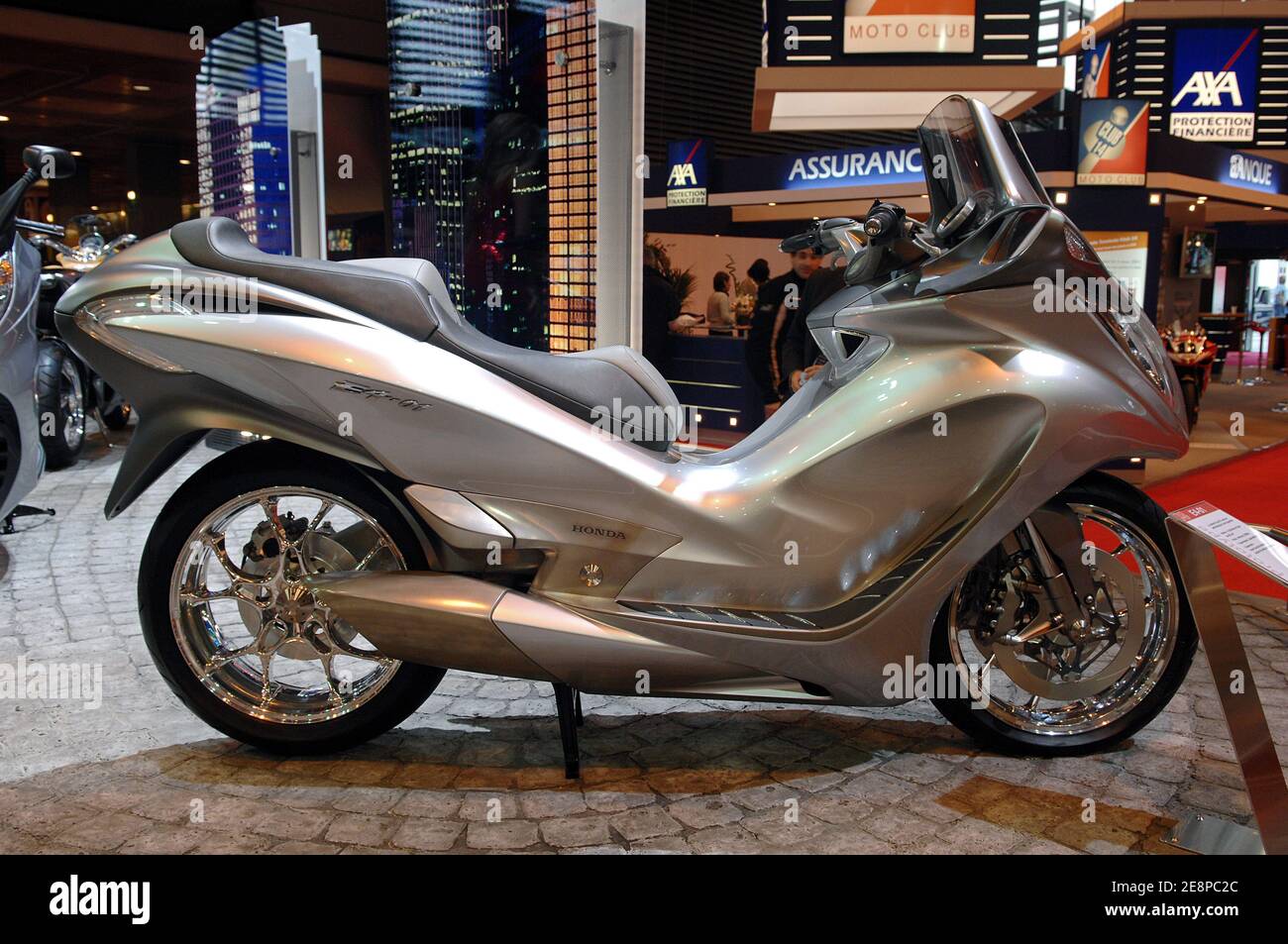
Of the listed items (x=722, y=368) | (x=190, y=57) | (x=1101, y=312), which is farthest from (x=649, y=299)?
(x=1101, y=312)

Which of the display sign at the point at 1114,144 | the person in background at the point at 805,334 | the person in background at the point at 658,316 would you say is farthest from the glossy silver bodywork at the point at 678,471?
the display sign at the point at 1114,144

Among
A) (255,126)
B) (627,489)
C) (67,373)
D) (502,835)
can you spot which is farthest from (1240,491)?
(67,373)

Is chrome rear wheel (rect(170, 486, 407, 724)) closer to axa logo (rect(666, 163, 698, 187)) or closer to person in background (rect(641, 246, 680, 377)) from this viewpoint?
person in background (rect(641, 246, 680, 377))

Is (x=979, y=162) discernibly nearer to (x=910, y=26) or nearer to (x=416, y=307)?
(x=416, y=307)

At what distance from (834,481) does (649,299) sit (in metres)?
5.51

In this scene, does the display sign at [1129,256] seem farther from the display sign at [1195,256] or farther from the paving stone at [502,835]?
the display sign at [1195,256]

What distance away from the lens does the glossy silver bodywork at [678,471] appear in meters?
2.19

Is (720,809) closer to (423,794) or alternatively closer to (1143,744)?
(423,794)

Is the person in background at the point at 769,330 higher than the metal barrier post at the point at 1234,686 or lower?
higher

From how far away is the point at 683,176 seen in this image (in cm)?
1330

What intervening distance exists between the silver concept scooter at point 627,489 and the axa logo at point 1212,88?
16.4 metres

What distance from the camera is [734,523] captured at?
2.26 meters
